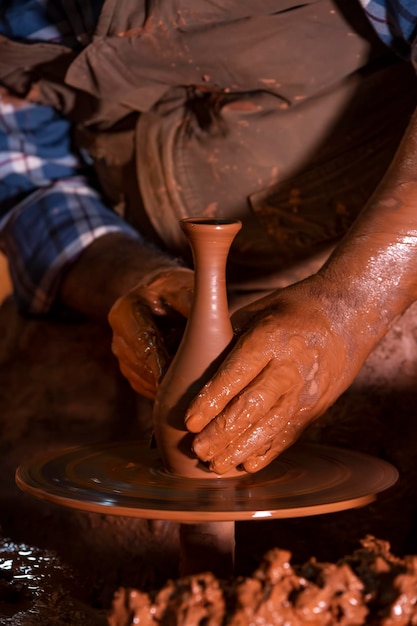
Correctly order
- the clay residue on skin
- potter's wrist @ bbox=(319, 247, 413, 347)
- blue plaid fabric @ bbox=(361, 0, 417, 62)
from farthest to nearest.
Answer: blue plaid fabric @ bbox=(361, 0, 417, 62), potter's wrist @ bbox=(319, 247, 413, 347), the clay residue on skin

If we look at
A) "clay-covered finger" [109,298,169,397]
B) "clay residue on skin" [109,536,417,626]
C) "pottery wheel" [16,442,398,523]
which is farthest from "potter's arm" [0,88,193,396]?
"clay residue on skin" [109,536,417,626]

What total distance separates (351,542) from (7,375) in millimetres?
998

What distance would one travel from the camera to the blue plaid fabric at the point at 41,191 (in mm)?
2328

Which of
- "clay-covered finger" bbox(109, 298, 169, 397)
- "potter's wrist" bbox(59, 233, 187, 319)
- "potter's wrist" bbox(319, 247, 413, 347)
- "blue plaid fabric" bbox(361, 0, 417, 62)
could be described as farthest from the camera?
"potter's wrist" bbox(59, 233, 187, 319)

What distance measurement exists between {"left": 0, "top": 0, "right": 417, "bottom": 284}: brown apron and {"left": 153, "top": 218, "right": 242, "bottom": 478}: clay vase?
617 mm

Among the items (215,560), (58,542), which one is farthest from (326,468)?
(58,542)

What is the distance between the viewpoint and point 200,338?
4.93 feet

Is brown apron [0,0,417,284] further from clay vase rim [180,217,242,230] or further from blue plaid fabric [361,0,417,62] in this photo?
clay vase rim [180,217,242,230]

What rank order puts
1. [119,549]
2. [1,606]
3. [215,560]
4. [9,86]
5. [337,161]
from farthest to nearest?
[9,86] < [119,549] < [337,161] < [1,606] < [215,560]

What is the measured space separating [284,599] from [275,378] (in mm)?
393

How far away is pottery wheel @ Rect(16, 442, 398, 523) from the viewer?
140 centimetres

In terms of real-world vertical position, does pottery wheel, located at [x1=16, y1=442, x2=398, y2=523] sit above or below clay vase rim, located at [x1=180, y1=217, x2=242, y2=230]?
below

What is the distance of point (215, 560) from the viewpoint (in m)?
1.56

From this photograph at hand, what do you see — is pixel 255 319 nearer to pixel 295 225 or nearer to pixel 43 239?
pixel 295 225
